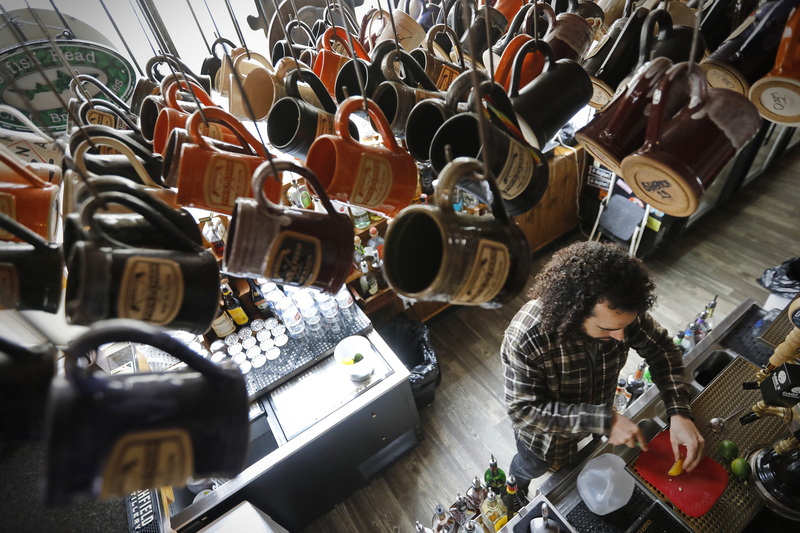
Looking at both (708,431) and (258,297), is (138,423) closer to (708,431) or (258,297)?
(708,431)

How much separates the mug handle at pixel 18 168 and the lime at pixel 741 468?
1.89m

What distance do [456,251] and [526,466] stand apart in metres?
1.74

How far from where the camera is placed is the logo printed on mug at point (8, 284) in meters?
0.57

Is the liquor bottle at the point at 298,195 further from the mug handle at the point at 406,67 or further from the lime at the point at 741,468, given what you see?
the lime at the point at 741,468

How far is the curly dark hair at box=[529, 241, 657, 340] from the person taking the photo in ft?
4.18

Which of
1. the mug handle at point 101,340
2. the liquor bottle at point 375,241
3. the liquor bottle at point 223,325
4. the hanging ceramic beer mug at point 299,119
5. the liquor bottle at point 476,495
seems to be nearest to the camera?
the mug handle at point 101,340

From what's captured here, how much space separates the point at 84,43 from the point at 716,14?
6.58ft

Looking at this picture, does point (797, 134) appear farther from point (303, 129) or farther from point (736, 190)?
point (303, 129)

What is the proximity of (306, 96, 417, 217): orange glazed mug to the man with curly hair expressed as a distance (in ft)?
2.63

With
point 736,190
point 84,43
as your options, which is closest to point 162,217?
point 84,43

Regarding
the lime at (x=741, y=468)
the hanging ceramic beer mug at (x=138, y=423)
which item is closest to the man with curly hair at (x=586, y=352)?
the lime at (x=741, y=468)

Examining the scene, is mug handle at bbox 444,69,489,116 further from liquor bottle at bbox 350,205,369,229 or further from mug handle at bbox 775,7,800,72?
liquor bottle at bbox 350,205,369,229

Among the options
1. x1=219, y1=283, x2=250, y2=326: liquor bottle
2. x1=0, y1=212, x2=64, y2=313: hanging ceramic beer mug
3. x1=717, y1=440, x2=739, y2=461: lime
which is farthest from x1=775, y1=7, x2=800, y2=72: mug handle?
x1=219, y1=283, x2=250, y2=326: liquor bottle

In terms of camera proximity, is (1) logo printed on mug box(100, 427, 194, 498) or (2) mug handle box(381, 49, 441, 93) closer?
(1) logo printed on mug box(100, 427, 194, 498)
